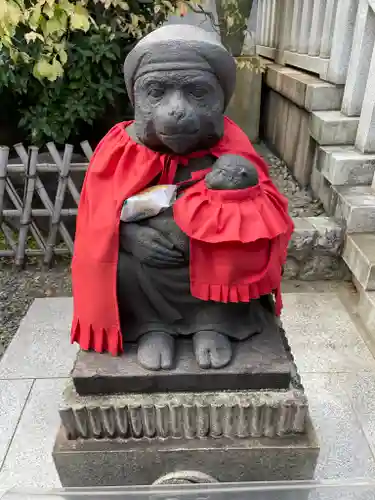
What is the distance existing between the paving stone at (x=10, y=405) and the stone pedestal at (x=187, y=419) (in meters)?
0.61

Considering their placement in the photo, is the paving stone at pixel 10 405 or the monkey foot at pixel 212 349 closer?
the monkey foot at pixel 212 349

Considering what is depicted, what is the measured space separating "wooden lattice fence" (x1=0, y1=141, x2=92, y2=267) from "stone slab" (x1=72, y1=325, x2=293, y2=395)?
1.80 m

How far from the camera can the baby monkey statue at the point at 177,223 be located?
1117 millimetres

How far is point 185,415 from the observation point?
4.21ft

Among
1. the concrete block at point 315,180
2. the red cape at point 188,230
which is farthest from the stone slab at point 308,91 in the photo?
the red cape at point 188,230

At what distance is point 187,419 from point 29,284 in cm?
196

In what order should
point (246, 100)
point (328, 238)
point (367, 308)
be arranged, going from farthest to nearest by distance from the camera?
point (246, 100), point (328, 238), point (367, 308)

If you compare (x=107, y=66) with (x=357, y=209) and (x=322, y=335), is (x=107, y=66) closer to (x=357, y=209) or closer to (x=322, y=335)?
(x=357, y=209)

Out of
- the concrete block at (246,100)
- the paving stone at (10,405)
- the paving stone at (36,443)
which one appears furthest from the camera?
the concrete block at (246,100)

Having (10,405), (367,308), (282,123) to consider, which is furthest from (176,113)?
(282,123)

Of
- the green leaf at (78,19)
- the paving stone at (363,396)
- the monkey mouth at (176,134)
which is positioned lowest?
the paving stone at (363,396)

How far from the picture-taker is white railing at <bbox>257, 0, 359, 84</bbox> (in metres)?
3.01

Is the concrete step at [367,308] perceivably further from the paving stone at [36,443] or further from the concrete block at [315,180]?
the paving stone at [36,443]

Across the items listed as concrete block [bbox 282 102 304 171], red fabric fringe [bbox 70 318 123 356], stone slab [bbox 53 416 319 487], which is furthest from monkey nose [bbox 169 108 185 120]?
concrete block [bbox 282 102 304 171]
